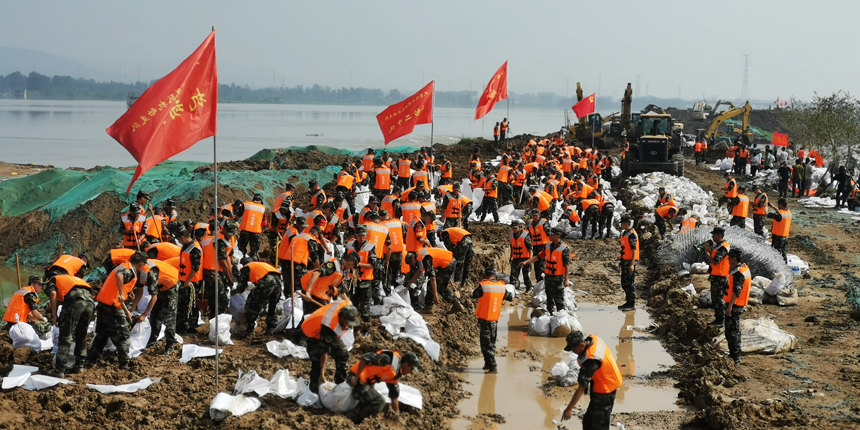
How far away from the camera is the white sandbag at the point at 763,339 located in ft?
34.2

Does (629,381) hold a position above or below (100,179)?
below

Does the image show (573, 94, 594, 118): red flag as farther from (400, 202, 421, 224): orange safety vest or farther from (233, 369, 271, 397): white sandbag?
(233, 369, 271, 397): white sandbag

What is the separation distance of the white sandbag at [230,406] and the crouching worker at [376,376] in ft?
3.18

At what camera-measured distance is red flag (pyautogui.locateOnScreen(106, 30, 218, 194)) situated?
756 centimetres

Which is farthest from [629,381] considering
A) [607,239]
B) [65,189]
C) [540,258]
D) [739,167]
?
[739,167]

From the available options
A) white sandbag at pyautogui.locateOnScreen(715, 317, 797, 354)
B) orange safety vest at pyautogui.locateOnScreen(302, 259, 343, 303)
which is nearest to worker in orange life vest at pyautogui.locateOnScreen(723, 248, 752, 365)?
white sandbag at pyautogui.locateOnScreen(715, 317, 797, 354)

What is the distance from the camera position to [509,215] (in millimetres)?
19953

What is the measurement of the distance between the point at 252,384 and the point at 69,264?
283cm

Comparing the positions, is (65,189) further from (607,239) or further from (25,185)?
(607,239)

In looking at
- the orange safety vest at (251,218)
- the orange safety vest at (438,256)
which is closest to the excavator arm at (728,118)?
the orange safety vest at (438,256)

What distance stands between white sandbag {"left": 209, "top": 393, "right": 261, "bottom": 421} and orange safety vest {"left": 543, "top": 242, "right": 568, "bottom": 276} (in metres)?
5.56

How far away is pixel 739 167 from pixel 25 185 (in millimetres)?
28278

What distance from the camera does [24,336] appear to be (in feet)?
28.2

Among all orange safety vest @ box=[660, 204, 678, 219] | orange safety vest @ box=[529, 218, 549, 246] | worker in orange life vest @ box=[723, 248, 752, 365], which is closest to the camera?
worker in orange life vest @ box=[723, 248, 752, 365]
